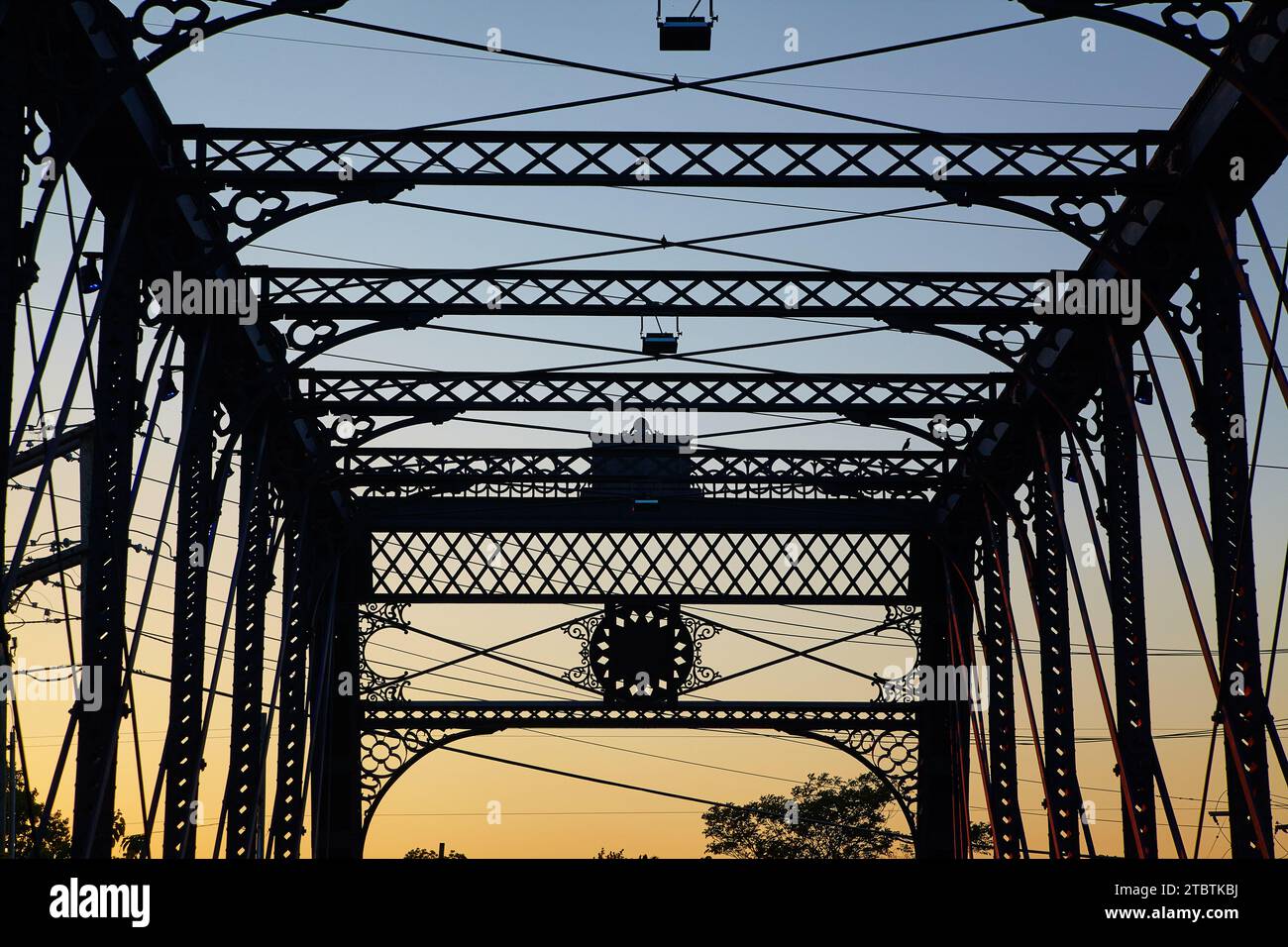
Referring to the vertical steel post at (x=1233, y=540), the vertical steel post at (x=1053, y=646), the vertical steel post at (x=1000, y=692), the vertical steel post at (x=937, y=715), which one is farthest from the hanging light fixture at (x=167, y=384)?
the vertical steel post at (x=937, y=715)

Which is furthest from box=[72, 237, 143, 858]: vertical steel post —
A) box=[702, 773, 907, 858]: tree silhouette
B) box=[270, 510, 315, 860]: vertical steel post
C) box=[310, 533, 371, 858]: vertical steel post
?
box=[702, 773, 907, 858]: tree silhouette

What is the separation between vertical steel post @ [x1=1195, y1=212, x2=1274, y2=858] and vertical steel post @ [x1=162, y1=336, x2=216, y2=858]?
33.6ft

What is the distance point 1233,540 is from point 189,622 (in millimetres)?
11316

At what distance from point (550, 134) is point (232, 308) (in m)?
4.58

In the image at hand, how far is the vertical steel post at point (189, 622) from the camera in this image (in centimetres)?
1802

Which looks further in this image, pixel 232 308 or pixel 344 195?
pixel 232 308

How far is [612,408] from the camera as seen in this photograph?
22016 millimetres

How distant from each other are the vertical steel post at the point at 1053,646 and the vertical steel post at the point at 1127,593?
8.59 ft

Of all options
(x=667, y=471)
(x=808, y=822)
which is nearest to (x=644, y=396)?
(x=667, y=471)

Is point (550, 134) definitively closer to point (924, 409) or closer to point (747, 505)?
point (924, 409)

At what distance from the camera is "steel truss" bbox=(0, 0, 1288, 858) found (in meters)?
14.2

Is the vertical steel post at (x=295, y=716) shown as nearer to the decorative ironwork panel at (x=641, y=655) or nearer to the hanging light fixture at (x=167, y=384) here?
the decorative ironwork panel at (x=641, y=655)

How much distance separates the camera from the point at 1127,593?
62.4 ft
